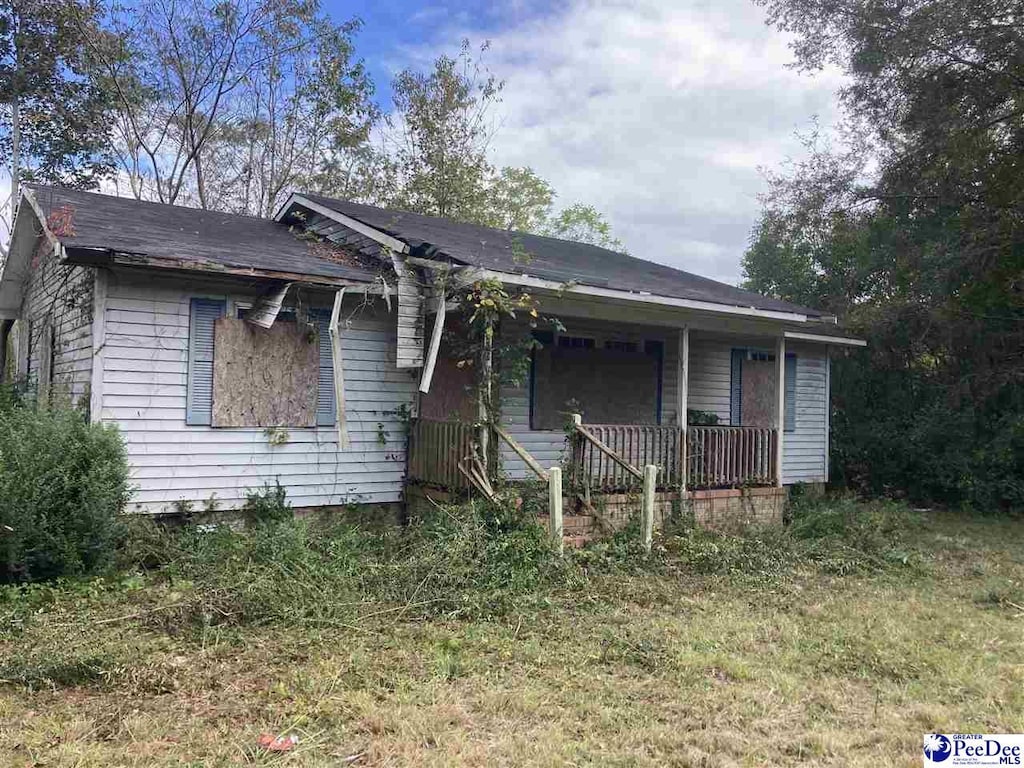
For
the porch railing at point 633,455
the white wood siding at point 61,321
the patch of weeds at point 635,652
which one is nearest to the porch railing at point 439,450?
the porch railing at point 633,455

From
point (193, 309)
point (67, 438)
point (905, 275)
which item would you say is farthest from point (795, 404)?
point (67, 438)

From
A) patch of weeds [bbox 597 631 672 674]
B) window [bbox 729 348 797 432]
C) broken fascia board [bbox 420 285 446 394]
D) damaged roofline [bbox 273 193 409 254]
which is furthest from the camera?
window [bbox 729 348 797 432]

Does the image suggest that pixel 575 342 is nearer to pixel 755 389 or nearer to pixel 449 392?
pixel 449 392

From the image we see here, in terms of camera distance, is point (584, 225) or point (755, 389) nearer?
point (755, 389)

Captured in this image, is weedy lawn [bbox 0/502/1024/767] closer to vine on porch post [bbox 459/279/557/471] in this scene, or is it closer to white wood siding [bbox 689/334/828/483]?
vine on porch post [bbox 459/279/557/471]

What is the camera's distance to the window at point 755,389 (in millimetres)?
12172

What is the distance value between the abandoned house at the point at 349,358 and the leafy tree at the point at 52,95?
30.5 ft

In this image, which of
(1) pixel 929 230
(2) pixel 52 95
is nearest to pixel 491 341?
(1) pixel 929 230

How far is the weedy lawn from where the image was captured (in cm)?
375

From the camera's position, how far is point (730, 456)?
32.0 ft

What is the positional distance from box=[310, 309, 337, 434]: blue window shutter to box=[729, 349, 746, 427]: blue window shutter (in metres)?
6.59

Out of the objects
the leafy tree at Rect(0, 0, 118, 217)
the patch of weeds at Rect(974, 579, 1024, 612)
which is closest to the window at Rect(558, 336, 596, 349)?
the patch of weeds at Rect(974, 579, 1024, 612)

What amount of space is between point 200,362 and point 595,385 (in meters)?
5.18

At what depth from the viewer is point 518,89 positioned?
24.3 meters
